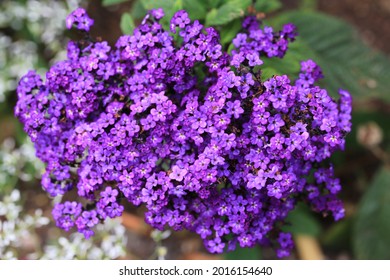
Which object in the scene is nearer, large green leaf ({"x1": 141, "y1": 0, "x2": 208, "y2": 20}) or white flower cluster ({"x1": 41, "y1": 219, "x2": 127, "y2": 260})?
large green leaf ({"x1": 141, "y1": 0, "x2": 208, "y2": 20})

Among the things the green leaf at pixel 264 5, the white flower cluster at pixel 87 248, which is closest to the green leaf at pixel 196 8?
the green leaf at pixel 264 5

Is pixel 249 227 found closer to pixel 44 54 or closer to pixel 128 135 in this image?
pixel 128 135

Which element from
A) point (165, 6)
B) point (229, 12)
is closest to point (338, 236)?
point (229, 12)

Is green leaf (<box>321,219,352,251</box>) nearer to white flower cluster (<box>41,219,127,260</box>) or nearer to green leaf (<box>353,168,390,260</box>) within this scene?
green leaf (<box>353,168,390,260</box>)

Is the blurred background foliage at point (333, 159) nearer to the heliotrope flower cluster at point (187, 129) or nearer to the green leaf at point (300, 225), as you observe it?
the green leaf at point (300, 225)

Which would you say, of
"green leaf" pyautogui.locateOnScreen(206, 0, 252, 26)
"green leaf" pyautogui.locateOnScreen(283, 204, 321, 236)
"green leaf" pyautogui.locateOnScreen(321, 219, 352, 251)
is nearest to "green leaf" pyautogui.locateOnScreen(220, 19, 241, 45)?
"green leaf" pyautogui.locateOnScreen(206, 0, 252, 26)

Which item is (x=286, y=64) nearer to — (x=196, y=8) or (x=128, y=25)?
(x=196, y=8)
